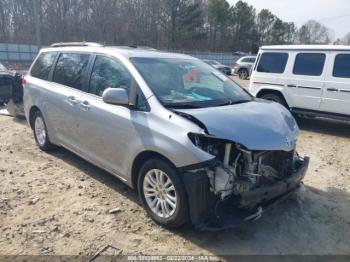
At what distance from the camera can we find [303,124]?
29.6ft

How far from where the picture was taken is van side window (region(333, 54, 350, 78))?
7.59 meters

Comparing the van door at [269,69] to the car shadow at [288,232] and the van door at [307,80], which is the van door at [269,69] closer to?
the van door at [307,80]

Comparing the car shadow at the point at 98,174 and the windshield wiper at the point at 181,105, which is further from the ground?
the windshield wiper at the point at 181,105

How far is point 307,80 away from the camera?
820 cm

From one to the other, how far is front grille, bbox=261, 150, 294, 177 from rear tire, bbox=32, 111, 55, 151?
3730 mm

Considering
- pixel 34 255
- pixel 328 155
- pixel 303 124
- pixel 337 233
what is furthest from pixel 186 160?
pixel 303 124

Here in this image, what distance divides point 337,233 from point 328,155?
2961 mm

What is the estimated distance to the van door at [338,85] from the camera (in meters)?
7.61

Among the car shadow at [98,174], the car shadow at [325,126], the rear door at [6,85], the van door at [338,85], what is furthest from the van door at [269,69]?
A: the rear door at [6,85]

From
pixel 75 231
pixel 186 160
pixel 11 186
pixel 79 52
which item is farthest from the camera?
pixel 79 52

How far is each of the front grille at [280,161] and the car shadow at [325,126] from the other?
491 cm

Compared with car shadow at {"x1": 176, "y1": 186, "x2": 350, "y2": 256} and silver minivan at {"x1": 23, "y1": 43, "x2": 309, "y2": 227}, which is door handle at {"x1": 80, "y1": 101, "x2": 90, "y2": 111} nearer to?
silver minivan at {"x1": 23, "y1": 43, "x2": 309, "y2": 227}

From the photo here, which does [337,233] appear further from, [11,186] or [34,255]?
[11,186]

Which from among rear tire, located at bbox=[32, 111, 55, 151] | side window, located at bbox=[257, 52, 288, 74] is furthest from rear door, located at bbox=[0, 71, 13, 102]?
side window, located at bbox=[257, 52, 288, 74]
